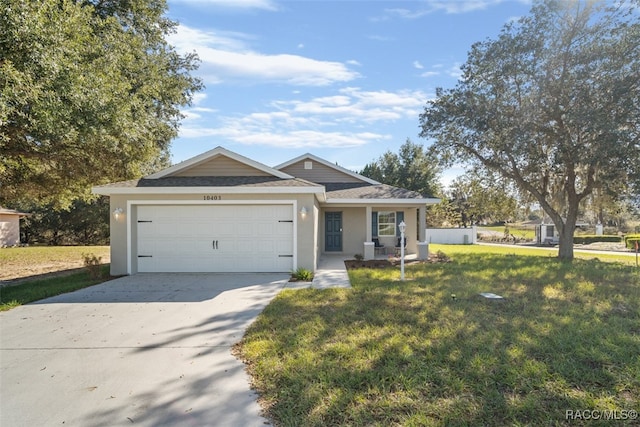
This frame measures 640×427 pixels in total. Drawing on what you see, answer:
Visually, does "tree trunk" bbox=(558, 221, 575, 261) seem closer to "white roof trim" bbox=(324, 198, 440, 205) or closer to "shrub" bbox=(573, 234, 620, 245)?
"white roof trim" bbox=(324, 198, 440, 205)

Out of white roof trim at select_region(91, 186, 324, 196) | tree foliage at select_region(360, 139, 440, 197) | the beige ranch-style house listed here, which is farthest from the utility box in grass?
tree foliage at select_region(360, 139, 440, 197)

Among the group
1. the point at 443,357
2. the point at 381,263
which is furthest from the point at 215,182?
the point at 443,357

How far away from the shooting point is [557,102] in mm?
12727

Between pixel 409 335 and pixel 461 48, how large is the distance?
45.0 ft

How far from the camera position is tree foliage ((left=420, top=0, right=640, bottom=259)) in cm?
1170

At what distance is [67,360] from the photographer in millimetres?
4180

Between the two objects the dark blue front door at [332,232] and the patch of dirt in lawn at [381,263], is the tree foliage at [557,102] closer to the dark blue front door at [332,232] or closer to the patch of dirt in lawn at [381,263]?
the patch of dirt in lawn at [381,263]

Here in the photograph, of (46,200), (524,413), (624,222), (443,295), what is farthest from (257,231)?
(624,222)

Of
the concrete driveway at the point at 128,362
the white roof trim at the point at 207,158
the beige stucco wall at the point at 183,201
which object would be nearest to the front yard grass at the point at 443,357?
the concrete driveway at the point at 128,362

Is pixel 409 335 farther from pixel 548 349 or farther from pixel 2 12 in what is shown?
pixel 2 12

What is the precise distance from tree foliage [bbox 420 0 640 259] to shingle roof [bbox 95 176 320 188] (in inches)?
313

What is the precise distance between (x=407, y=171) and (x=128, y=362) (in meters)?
25.7

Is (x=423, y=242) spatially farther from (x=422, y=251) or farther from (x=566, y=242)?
(x=566, y=242)

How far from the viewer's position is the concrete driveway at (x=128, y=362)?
121 inches
